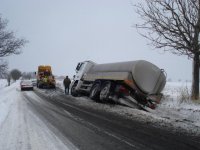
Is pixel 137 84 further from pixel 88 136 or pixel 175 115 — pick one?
pixel 88 136

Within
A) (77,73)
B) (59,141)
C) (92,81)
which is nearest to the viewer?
(59,141)

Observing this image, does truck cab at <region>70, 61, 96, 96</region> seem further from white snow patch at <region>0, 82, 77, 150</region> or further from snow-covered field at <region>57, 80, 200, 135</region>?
white snow patch at <region>0, 82, 77, 150</region>

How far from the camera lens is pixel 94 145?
7.74 metres

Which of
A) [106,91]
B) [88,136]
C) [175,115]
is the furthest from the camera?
[106,91]

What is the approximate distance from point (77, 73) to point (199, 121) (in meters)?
16.2

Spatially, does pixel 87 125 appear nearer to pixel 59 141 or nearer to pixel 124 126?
pixel 124 126

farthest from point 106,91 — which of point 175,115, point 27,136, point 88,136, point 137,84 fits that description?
point 27,136

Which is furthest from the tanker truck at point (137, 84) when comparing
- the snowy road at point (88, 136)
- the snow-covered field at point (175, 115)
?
the snowy road at point (88, 136)

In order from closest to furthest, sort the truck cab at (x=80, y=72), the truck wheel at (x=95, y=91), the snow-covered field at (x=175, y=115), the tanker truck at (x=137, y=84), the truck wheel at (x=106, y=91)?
the snow-covered field at (x=175, y=115)
the tanker truck at (x=137, y=84)
the truck wheel at (x=106, y=91)
the truck wheel at (x=95, y=91)
the truck cab at (x=80, y=72)

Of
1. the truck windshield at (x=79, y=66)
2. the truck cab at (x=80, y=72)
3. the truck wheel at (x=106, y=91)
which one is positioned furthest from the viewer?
the truck windshield at (x=79, y=66)

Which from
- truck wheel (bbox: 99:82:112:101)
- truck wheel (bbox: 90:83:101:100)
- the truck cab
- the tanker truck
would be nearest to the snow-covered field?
the tanker truck

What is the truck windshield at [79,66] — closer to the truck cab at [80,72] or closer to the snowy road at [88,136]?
the truck cab at [80,72]

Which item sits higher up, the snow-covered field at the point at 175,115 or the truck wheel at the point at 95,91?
the truck wheel at the point at 95,91

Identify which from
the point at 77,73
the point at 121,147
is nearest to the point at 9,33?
the point at 77,73
